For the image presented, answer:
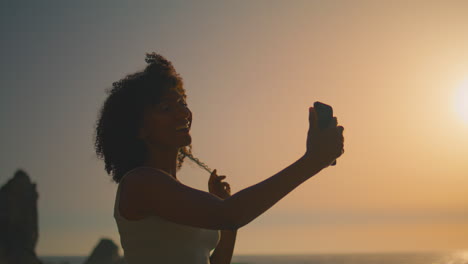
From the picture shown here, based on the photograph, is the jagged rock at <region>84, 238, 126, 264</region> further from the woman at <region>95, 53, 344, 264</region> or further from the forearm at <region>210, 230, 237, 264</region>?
the woman at <region>95, 53, 344, 264</region>

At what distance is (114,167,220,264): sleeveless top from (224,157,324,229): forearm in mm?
380

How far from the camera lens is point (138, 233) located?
267cm

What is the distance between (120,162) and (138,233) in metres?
0.58

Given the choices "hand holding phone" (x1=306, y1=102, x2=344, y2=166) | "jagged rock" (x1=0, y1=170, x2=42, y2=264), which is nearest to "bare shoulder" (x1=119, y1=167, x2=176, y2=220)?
"hand holding phone" (x1=306, y1=102, x2=344, y2=166)

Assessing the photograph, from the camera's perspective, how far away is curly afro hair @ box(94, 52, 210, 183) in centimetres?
302

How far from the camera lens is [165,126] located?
2.95 meters

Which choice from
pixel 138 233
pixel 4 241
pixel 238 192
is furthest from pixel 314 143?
pixel 4 241

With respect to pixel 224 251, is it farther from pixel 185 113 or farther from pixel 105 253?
pixel 105 253

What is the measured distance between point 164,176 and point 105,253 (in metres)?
98.6

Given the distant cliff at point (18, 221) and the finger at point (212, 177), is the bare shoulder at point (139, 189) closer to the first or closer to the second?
the finger at point (212, 177)

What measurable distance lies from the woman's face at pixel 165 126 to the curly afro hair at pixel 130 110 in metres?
0.04

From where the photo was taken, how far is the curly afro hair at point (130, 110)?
9.91 ft

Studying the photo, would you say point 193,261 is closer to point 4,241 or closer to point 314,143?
point 314,143

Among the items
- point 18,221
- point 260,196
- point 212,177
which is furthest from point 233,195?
point 18,221
